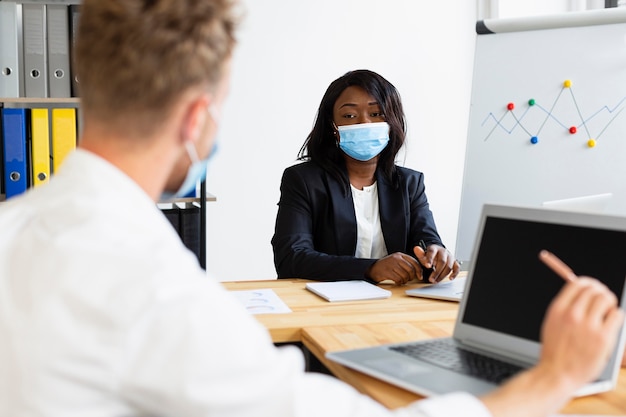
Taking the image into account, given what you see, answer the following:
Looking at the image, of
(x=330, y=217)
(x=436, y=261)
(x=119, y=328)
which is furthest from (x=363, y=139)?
(x=119, y=328)

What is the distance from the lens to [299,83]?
3.42 meters

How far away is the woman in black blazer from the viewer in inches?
87.8

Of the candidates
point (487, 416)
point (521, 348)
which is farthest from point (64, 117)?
point (487, 416)

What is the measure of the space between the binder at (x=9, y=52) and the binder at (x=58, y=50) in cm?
11

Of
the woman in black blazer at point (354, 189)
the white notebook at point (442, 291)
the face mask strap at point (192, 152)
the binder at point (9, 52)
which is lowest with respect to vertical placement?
the white notebook at point (442, 291)

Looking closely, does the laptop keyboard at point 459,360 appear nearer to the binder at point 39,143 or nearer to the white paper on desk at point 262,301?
the white paper on desk at point 262,301

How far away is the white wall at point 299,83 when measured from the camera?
3.37m

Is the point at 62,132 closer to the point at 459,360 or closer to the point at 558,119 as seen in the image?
the point at 558,119

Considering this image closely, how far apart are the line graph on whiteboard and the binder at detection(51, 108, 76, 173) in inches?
60.7

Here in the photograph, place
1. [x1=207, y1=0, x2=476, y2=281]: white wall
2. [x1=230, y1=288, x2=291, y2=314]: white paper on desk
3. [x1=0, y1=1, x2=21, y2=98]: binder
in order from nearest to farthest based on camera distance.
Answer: [x1=230, y1=288, x2=291, y2=314]: white paper on desk → [x1=0, y1=1, x2=21, y2=98]: binder → [x1=207, y1=0, x2=476, y2=281]: white wall

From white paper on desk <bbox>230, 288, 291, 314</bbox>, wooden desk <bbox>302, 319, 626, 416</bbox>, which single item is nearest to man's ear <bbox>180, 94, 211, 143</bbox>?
wooden desk <bbox>302, 319, 626, 416</bbox>

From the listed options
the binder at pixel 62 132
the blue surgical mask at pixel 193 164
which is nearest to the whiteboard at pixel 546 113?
the binder at pixel 62 132

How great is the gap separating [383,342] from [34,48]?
201 cm

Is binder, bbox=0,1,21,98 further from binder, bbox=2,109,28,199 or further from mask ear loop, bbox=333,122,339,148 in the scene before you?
mask ear loop, bbox=333,122,339,148
